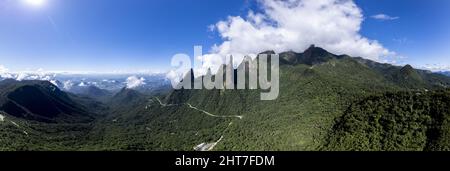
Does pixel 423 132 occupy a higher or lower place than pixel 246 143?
higher

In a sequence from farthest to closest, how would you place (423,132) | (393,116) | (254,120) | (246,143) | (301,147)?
(254,120) → (246,143) → (301,147) → (393,116) → (423,132)

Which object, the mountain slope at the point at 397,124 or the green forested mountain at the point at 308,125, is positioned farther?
the green forested mountain at the point at 308,125

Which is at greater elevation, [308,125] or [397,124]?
[397,124]

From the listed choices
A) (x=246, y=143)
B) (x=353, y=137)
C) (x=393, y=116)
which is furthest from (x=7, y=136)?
(x=393, y=116)

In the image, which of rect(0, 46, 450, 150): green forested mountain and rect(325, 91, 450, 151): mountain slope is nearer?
rect(325, 91, 450, 151): mountain slope

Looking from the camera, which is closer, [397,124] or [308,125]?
[397,124]
